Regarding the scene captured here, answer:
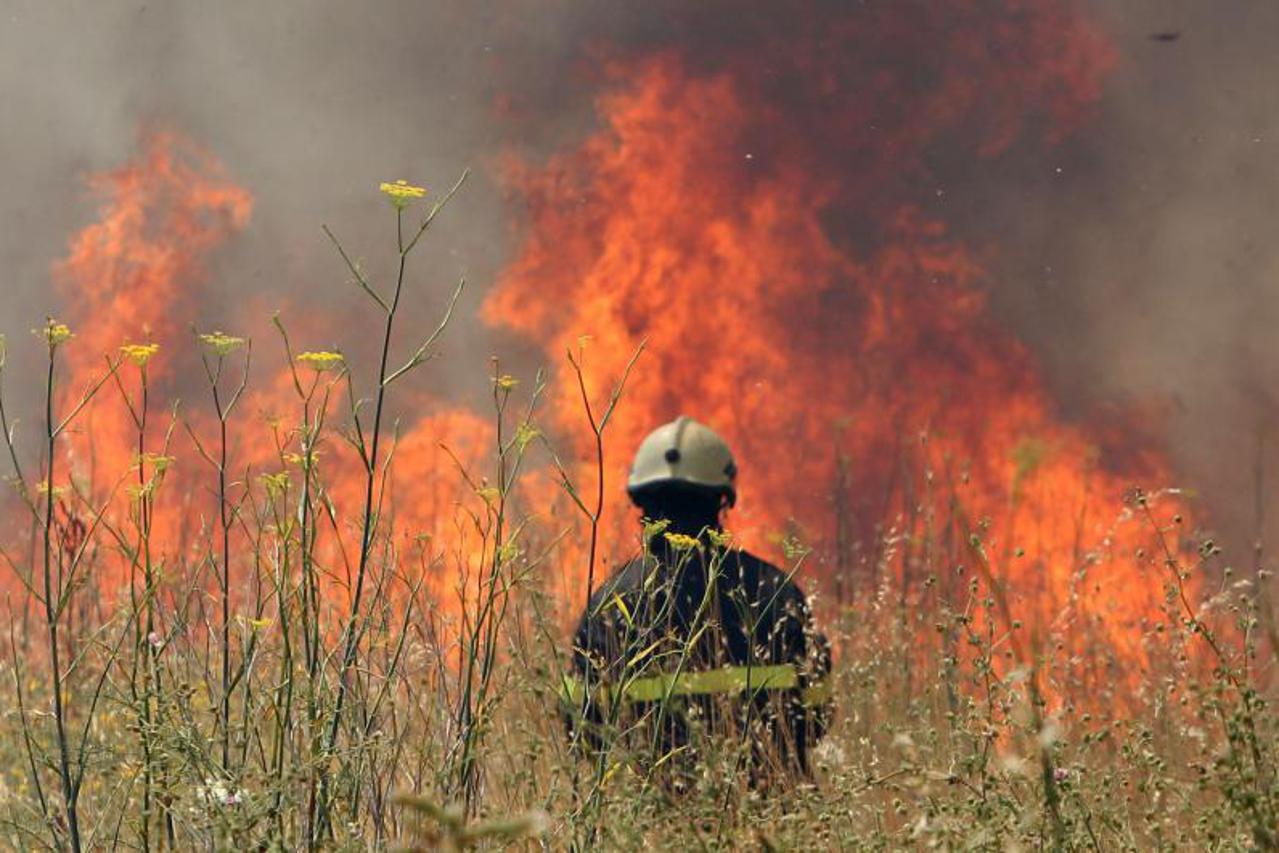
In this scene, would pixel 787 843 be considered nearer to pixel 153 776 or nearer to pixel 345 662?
pixel 345 662

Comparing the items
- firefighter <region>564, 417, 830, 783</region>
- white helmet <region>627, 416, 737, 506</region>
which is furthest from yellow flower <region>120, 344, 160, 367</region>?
white helmet <region>627, 416, 737, 506</region>

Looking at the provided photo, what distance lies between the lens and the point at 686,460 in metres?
6.15

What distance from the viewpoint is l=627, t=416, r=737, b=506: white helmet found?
20.2 ft

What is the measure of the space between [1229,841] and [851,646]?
397cm

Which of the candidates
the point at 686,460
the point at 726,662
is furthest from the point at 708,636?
the point at 686,460

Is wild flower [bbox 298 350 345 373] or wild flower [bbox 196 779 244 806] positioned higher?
wild flower [bbox 298 350 345 373]

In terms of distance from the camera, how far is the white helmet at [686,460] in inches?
242

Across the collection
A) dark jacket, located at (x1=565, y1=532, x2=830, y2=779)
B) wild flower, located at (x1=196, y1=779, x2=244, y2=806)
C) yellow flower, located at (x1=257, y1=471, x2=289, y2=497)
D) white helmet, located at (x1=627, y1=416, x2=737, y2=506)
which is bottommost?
wild flower, located at (x1=196, y1=779, x2=244, y2=806)

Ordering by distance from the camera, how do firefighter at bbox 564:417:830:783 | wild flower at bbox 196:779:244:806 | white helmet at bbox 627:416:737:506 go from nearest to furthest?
wild flower at bbox 196:779:244:806 → firefighter at bbox 564:417:830:783 → white helmet at bbox 627:416:737:506

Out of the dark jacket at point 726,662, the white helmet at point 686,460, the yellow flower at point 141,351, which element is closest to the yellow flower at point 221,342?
the yellow flower at point 141,351

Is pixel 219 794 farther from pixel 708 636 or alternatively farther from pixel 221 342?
pixel 708 636

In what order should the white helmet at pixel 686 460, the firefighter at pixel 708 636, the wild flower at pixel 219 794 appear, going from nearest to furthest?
the wild flower at pixel 219 794 → the firefighter at pixel 708 636 → the white helmet at pixel 686 460

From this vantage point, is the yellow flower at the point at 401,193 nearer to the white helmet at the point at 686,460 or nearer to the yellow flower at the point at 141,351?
the yellow flower at the point at 141,351

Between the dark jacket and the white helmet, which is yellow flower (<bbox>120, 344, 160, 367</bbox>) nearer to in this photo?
the dark jacket
